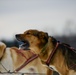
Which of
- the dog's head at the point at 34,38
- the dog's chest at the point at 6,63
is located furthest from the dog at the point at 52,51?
the dog's chest at the point at 6,63

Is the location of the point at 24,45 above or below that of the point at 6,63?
above

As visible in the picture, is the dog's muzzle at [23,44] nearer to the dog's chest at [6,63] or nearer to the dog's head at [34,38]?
the dog's head at [34,38]

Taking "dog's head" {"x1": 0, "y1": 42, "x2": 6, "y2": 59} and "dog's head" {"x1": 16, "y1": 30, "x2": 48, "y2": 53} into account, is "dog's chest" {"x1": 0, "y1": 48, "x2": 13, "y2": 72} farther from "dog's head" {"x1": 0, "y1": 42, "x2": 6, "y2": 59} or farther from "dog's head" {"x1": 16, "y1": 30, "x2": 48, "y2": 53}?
"dog's head" {"x1": 16, "y1": 30, "x2": 48, "y2": 53}

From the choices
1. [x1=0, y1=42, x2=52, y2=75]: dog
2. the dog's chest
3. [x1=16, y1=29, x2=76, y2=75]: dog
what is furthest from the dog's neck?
the dog's chest

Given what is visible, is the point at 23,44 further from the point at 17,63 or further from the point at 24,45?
the point at 17,63

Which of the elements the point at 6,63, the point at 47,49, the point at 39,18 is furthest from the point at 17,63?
the point at 39,18

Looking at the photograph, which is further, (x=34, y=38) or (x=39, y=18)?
(x=39, y=18)

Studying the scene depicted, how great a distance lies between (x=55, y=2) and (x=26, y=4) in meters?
0.24

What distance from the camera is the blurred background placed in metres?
2.75

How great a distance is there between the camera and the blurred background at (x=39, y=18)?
2.75 m

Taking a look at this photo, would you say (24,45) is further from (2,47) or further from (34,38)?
(2,47)

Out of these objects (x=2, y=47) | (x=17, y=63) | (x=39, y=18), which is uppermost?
(x=39, y=18)

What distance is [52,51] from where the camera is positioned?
2707 millimetres

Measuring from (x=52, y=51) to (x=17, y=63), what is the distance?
0.35 metres
